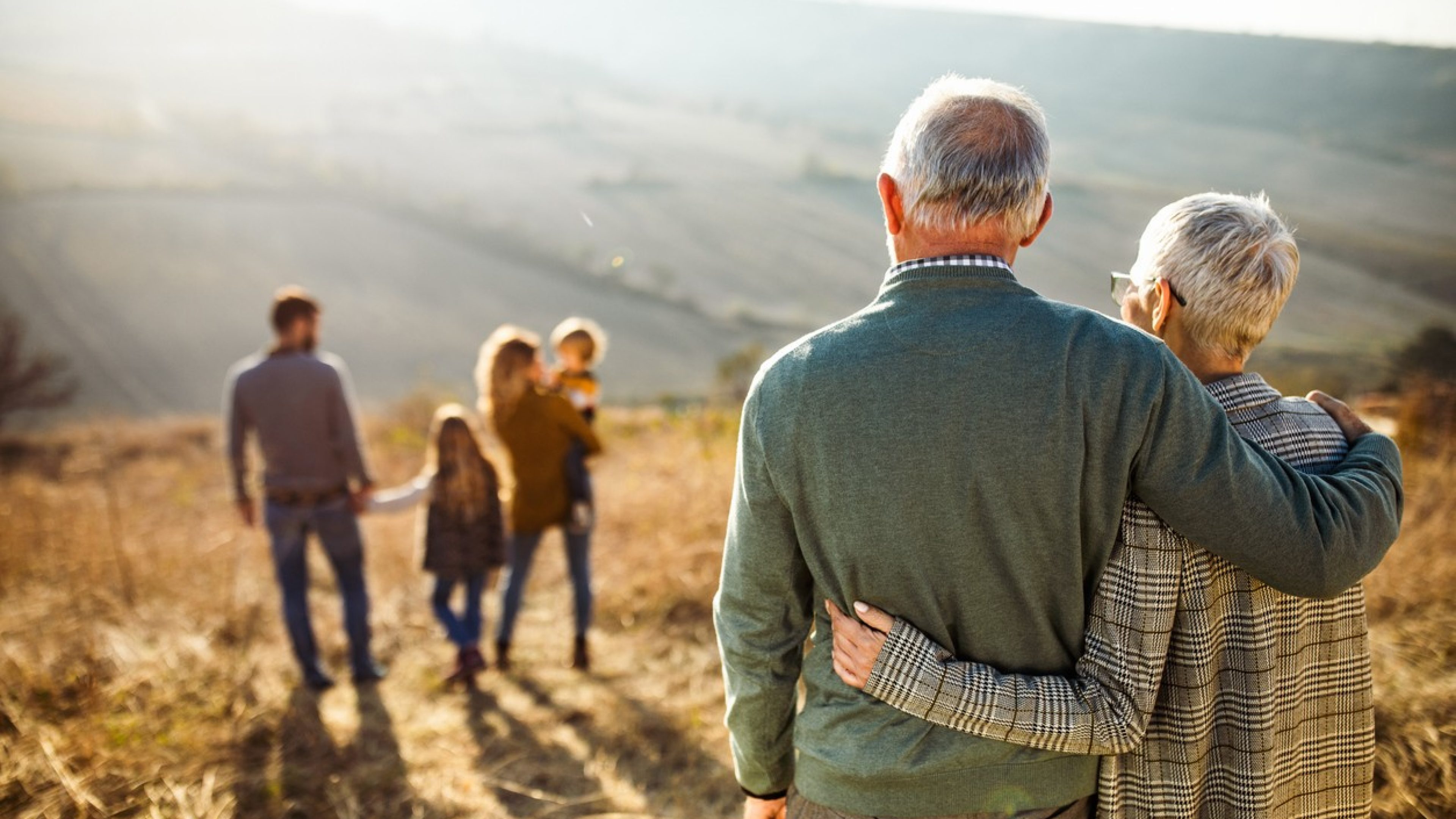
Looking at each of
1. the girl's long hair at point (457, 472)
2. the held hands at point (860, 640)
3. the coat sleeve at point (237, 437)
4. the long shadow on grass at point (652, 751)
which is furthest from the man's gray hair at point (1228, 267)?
the coat sleeve at point (237, 437)

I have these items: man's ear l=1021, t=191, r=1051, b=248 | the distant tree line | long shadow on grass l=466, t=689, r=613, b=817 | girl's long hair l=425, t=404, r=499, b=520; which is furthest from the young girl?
the distant tree line

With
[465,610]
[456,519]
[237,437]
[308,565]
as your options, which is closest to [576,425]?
[456,519]

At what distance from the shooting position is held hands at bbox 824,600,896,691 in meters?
1.27

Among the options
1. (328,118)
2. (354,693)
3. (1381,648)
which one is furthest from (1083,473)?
(328,118)

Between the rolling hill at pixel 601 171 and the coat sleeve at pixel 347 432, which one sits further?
the rolling hill at pixel 601 171

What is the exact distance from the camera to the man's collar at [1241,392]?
1394 millimetres

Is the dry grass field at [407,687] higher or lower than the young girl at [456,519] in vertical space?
lower

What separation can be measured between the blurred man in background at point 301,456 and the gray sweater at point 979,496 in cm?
328

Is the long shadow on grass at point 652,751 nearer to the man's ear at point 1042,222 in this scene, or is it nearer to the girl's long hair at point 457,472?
the girl's long hair at point 457,472

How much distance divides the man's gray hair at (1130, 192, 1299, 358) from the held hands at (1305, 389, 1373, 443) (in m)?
0.16

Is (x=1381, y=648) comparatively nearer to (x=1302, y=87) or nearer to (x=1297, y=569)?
(x=1297, y=569)

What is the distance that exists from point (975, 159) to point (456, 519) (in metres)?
3.54

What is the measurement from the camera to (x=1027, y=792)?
51.4 inches

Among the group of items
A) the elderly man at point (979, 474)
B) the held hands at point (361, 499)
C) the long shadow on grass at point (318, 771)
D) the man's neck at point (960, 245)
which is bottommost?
the long shadow on grass at point (318, 771)
